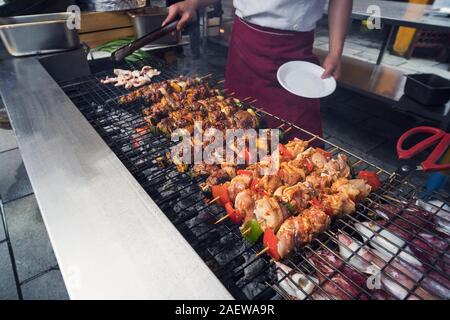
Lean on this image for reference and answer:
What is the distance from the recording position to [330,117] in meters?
6.37

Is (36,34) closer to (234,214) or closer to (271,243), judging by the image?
(234,214)

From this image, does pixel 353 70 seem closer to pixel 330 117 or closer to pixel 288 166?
pixel 330 117

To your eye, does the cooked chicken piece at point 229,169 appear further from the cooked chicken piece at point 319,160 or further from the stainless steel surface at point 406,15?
the stainless steel surface at point 406,15

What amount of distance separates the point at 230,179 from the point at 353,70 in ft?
17.9

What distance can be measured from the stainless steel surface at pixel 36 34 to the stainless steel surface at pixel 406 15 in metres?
4.98

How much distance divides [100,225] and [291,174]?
1471mm

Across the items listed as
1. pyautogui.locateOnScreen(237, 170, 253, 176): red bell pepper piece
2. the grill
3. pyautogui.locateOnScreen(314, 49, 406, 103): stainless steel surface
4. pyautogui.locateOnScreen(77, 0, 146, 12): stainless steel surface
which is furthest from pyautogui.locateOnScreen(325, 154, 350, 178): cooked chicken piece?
pyautogui.locateOnScreen(77, 0, 146, 12): stainless steel surface

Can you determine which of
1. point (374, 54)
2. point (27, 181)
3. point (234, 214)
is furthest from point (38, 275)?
point (374, 54)

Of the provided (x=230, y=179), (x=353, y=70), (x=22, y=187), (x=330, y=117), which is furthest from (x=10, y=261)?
(x=353, y=70)

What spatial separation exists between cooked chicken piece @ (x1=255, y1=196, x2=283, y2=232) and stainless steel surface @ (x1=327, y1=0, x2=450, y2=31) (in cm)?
438

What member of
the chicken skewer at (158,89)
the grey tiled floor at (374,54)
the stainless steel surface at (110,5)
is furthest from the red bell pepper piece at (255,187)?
the grey tiled floor at (374,54)

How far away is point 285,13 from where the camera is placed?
3365 millimetres

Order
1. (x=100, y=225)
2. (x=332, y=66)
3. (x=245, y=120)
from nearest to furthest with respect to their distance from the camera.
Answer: (x=100, y=225)
(x=245, y=120)
(x=332, y=66)

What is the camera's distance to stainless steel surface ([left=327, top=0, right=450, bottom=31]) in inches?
173
